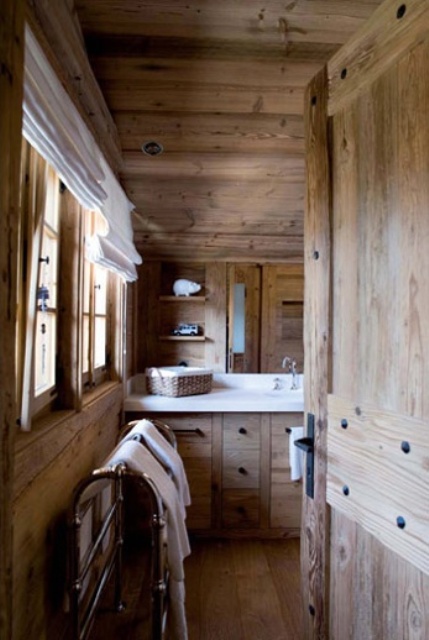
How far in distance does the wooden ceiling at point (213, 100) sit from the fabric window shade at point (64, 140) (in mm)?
418

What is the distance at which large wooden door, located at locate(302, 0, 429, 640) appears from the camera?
2.62ft

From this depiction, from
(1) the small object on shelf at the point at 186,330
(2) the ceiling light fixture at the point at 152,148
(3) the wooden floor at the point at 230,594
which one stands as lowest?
(3) the wooden floor at the point at 230,594

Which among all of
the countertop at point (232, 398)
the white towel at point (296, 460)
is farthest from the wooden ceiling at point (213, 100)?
the white towel at point (296, 460)

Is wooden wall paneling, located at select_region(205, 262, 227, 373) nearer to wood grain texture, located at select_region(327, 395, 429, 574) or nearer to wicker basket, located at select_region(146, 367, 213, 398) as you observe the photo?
wicker basket, located at select_region(146, 367, 213, 398)

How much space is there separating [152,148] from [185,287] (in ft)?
3.67

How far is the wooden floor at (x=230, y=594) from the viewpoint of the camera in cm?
175

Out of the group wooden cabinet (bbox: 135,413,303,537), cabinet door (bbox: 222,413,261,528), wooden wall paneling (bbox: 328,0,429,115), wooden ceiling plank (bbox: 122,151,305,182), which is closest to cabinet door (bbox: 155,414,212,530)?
wooden cabinet (bbox: 135,413,303,537)

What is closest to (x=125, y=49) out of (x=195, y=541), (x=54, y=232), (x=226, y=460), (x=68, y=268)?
(x=54, y=232)

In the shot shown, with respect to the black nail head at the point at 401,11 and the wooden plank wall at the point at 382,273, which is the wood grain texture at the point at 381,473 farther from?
the black nail head at the point at 401,11

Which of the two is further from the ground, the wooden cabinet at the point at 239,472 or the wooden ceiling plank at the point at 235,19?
the wooden ceiling plank at the point at 235,19

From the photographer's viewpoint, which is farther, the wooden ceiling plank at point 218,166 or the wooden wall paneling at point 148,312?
the wooden wall paneling at point 148,312

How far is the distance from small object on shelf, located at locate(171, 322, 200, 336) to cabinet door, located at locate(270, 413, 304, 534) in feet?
2.91

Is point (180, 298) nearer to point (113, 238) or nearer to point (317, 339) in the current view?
point (113, 238)

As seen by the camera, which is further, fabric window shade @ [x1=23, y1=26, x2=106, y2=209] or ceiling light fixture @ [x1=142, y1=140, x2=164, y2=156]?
ceiling light fixture @ [x1=142, y1=140, x2=164, y2=156]
